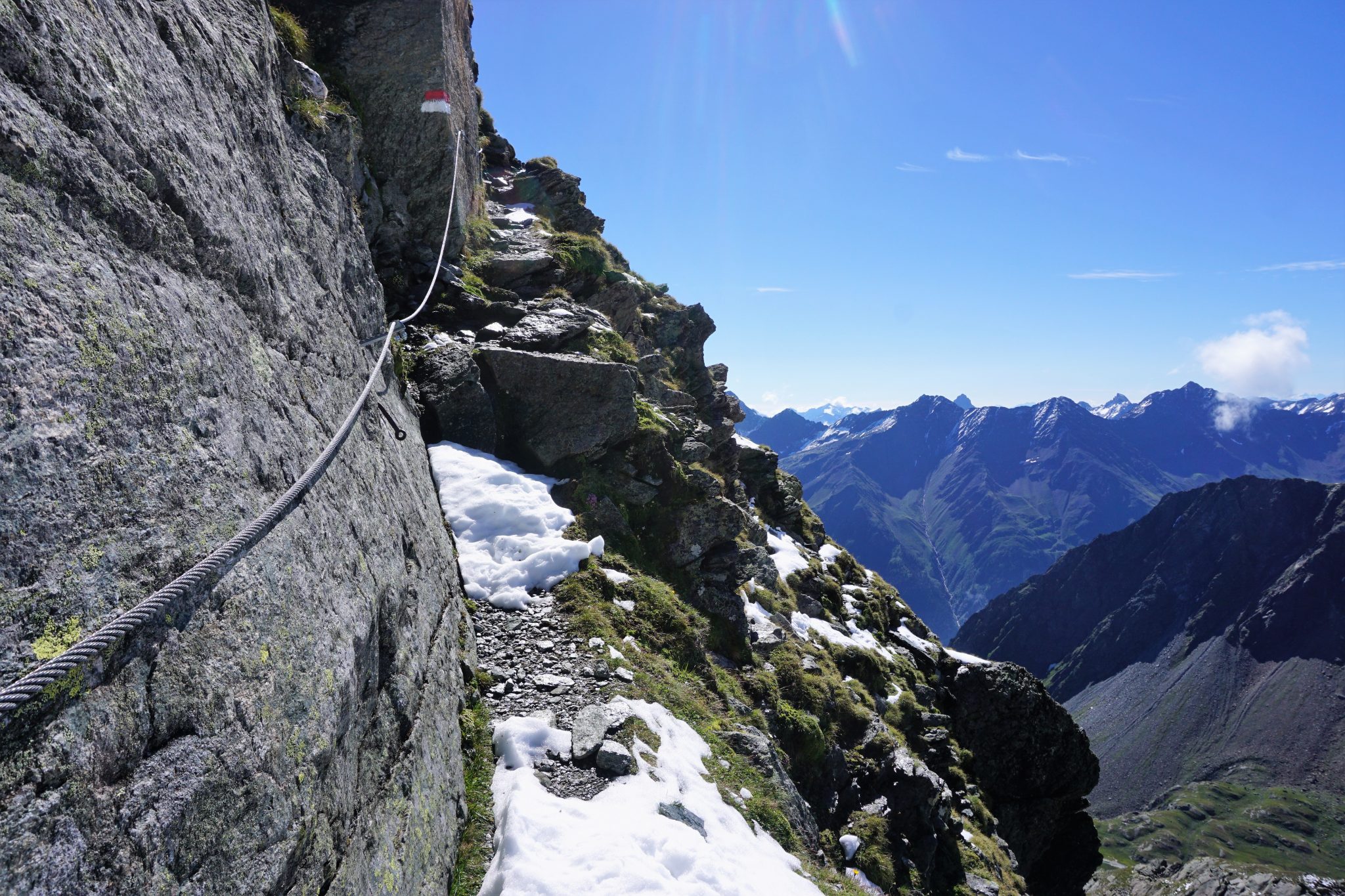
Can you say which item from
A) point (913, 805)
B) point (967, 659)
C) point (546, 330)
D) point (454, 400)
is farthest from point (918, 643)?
point (454, 400)

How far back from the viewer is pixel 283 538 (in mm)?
5340

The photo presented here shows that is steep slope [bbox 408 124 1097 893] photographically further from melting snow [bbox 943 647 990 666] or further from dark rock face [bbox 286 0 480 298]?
dark rock face [bbox 286 0 480 298]

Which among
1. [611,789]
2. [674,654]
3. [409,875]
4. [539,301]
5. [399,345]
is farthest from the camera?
[539,301]

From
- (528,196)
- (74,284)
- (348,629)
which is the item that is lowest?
(348,629)

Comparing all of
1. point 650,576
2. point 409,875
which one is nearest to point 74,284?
point 409,875

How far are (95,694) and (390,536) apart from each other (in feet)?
16.9

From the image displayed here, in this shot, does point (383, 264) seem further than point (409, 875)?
Yes

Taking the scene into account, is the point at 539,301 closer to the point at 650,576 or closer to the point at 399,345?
the point at 399,345

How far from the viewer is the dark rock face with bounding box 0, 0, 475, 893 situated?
3.16 meters

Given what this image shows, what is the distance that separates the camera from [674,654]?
1507 cm

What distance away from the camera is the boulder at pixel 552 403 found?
1925 cm

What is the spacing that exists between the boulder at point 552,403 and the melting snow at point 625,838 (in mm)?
9592

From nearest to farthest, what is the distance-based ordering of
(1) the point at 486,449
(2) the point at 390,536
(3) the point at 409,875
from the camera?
(3) the point at 409,875
(2) the point at 390,536
(1) the point at 486,449

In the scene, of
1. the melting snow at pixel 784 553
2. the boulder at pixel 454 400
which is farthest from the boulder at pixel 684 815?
the melting snow at pixel 784 553
